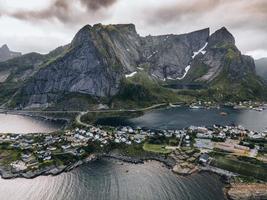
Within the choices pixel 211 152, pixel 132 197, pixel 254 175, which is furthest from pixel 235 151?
pixel 132 197

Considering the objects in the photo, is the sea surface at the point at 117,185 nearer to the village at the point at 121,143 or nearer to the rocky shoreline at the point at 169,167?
the rocky shoreline at the point at 169,167

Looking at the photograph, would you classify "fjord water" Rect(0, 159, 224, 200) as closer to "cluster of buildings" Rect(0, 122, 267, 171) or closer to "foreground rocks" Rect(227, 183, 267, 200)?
"foreground rocks" Rect(227, 183, 267, 200)

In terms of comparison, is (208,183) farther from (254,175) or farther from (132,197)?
(132,197)

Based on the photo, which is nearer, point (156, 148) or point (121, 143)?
point (156, 148)

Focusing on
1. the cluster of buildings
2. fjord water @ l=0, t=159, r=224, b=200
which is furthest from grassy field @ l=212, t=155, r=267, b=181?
the cluster of buildings

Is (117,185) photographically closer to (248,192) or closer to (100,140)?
(248,192)

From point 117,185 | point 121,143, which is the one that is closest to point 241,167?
point 117,185
